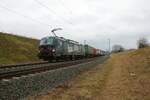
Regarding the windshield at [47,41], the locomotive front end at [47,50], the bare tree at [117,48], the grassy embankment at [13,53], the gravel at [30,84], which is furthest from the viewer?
the bare tree at [117,48]

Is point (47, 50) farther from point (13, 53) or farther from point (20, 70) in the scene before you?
point (20, 70)

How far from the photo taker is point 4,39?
4044cm

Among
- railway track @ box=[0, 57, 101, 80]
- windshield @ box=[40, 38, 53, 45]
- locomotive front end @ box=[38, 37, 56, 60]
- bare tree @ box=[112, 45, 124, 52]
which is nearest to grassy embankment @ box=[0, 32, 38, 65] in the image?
locomotive front end @ box=[38, 37, 56, 60]

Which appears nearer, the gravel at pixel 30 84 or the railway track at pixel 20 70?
the gravel at pixel 30 84

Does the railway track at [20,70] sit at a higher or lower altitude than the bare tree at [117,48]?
lower

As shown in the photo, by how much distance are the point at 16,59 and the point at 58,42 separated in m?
8.02

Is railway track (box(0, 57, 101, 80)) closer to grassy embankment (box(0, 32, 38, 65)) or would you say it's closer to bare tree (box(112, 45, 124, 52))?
grassy embankment (box(0, 32, 38, 65))

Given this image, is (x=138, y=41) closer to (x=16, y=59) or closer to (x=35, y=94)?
(x=16, y=59)

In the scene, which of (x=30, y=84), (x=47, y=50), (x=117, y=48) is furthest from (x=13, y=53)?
(x=117, y=48)

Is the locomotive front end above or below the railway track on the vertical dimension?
above

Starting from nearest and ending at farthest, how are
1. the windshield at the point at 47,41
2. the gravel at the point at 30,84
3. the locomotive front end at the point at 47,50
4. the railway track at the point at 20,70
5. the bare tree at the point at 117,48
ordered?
the gravel at the point at 30,84 → the railway track at the point at 20,70 → the locomotive front end at the point at 47,50 → the windshield at the point at 47,41 → the bare tree at the point at 117,48

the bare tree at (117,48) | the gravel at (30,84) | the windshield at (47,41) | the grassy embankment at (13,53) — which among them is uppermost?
the bare tree at (117,48)

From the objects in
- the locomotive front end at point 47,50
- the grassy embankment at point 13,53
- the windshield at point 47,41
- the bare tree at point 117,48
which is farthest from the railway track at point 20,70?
the bare tree at point 117,48

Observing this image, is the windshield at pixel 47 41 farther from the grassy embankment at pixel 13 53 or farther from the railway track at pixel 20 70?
the railway track at pixel 20 70
